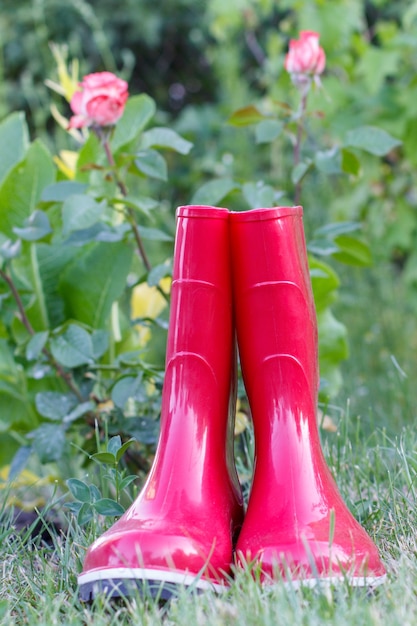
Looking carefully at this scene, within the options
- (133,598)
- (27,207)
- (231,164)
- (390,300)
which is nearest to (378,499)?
(133,598)

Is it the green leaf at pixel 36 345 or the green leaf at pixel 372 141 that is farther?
the green leaf at pixel 372 141

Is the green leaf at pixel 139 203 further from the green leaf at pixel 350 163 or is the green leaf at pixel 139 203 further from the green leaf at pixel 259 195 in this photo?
the green leaf at pixel 350 163

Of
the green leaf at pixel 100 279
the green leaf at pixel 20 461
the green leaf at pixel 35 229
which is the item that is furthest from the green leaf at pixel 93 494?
the green leaf at pixel 100 279

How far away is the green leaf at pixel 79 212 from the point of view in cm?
135

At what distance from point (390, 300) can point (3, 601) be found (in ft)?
6.82

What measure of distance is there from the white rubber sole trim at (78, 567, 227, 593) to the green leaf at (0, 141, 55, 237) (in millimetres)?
936

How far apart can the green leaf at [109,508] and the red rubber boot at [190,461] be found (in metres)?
0.12

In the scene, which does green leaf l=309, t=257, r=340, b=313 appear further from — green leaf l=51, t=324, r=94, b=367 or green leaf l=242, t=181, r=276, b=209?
green leaf l=51, t=324, r=94, b=367

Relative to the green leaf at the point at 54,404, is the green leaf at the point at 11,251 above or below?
above

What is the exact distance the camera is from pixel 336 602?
0.84 meters

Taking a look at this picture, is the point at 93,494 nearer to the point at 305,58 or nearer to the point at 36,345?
the point at 36,345

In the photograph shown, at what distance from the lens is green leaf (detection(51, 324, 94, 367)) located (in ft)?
4.62

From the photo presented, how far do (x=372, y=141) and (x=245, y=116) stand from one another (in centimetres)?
25

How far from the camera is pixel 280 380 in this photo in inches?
39.2
